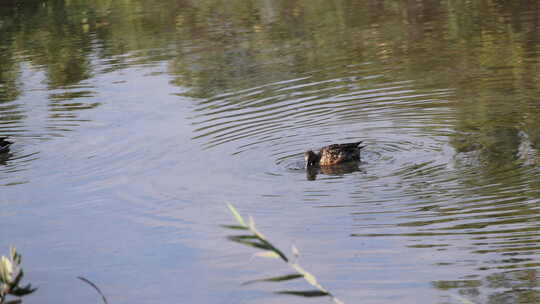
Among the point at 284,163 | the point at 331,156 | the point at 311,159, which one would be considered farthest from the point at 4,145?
the point at 331,156

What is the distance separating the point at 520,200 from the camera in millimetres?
9219

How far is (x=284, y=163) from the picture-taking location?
1159 centimetres

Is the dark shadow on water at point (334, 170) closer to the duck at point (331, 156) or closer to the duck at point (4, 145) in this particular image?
the duck at point (331, 156)

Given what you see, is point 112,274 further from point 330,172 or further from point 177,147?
point 177,147

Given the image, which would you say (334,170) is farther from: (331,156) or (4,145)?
(4,145)

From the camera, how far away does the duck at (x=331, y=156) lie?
11.1m

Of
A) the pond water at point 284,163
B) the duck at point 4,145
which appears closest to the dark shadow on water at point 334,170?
the pond water at point 284,163

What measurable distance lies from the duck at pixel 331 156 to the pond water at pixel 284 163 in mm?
141

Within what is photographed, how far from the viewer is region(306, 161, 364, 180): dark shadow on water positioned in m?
11.0

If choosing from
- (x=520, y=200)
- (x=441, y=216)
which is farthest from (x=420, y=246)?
(x=520, y=200)

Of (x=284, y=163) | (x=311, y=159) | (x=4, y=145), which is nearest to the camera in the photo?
(x=311, y=159)

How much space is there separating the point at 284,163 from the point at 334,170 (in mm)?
697

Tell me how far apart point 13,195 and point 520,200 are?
5697 mm

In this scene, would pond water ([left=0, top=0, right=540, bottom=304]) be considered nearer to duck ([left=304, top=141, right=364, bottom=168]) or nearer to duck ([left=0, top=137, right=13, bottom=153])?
duck ([left=304, top=141, right=364, bottom=168])
